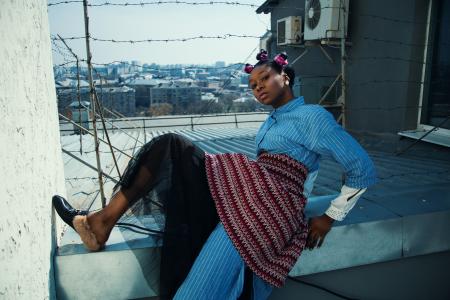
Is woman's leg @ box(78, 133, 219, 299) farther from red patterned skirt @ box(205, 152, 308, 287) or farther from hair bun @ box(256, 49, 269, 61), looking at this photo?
hair bun @ box(256, 49, 269, 61)

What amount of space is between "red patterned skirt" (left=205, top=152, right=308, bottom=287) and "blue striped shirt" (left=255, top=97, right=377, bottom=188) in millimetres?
92

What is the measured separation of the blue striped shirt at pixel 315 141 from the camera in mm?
1778

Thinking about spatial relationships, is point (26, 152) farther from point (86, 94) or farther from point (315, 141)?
point (86, 94)

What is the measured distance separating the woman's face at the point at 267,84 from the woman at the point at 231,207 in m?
0.21

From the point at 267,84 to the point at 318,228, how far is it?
0.88 meters

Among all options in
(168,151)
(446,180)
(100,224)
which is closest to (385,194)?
(446,180)

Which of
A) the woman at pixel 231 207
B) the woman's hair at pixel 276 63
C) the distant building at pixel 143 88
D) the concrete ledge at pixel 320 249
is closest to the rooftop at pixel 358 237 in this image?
the concrete ledge at pixel 320 249

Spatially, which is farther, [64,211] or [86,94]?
[86,94]

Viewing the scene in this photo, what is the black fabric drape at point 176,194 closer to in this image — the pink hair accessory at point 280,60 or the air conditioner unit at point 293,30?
the pink hair accessory at point 280,60

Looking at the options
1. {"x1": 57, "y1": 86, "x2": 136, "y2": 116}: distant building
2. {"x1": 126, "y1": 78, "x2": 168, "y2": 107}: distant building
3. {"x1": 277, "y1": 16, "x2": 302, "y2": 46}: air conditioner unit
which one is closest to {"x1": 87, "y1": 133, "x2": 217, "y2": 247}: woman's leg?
{"x1": 57, "y1": 86, "x2": 136, "y2": 116}: distant building

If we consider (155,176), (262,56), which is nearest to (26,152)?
(155,176)

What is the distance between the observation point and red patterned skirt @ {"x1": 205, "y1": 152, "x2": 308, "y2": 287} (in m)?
1.72

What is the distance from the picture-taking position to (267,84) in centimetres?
203

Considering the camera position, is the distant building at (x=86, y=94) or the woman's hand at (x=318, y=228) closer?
the woman's hand at (x=318, y=228)
